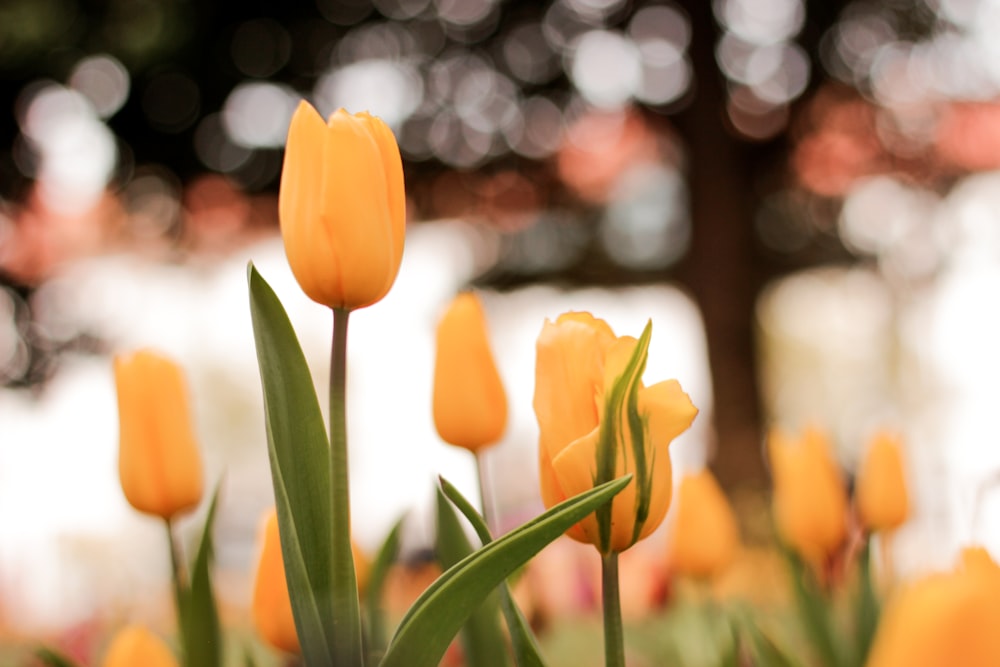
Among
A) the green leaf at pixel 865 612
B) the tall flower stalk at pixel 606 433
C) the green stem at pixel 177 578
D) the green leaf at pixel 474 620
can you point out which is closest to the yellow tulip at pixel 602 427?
the tall flower stalk at pixel 606 433

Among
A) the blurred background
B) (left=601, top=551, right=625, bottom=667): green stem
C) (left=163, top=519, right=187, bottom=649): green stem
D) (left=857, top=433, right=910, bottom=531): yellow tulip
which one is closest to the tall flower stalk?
(left=601, top=551, right=625, bottom=667): green stem

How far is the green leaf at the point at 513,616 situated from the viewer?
1.31 feet

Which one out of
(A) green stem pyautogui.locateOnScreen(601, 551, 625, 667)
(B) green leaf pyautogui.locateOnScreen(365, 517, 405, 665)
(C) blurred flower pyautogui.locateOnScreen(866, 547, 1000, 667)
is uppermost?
(C) blurred flower pyautogui.locateOnScreen(866, 547, 1000, 667)

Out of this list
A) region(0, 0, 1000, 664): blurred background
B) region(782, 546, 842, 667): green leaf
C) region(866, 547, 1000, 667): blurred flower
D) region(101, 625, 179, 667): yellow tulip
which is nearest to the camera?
region(866, 547, 1000, 667): blurred flower

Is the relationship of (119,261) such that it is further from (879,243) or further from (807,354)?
(807,354)

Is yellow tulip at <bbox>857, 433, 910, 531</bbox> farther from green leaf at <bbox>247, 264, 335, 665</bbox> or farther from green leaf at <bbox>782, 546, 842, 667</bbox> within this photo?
green leaf at <bbox>247, 264, 335, 665</bbox>

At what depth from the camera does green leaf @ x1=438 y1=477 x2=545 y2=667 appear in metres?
0.40

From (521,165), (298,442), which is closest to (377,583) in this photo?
(298,442)

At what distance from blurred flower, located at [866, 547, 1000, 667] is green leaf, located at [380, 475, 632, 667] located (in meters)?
0.13

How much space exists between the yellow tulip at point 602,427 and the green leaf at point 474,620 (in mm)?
117

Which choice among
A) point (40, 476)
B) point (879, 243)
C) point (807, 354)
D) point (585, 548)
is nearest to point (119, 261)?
point (40, 476)

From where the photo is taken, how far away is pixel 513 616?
0.41 meters

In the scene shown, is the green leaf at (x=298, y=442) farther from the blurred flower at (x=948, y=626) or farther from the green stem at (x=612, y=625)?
the blurred flower at (x=948, y=626)

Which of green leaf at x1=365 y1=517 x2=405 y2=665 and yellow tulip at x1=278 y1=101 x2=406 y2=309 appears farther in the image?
green leaf at x1=365 y1=517 x2=405 y2=665
